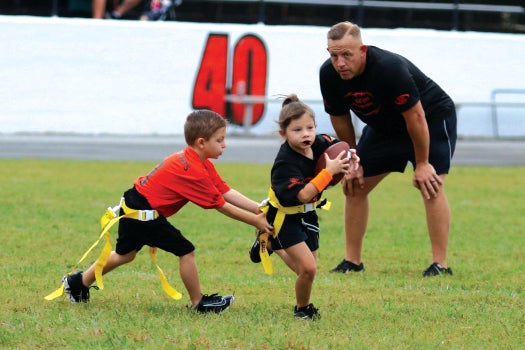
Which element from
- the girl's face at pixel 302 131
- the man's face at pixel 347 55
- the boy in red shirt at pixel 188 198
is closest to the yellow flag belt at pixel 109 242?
the boy in red shirt at pixel 188 198

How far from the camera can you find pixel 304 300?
5.98 m

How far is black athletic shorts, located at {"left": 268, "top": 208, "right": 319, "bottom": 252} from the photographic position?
19.9 ft

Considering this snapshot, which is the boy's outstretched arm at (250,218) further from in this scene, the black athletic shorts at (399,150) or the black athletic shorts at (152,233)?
the black athletic shorts at (399,150)

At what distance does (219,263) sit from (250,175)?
6.87 m

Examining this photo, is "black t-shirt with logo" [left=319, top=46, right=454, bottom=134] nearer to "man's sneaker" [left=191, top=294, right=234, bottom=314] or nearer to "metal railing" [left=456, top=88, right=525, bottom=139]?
"man's sneaker" [left=191, top=294, right=234, bottom=314]

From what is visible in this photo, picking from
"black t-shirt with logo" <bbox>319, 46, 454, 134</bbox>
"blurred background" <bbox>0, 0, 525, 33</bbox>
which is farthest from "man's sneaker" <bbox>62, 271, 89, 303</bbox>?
"blurred background" <bbox>0, 0, 525, 33</bbox>

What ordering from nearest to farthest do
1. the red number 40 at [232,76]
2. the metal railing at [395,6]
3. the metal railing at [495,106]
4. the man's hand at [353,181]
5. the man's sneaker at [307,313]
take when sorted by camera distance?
the man's sneaker at [307,313], the man's hand at [353,181], the red number 40 at [232,76], the metal railing at [495,106], the metal railing at [395,6]

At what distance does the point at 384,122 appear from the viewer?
7.59 meters

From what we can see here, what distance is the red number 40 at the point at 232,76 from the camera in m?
22.2

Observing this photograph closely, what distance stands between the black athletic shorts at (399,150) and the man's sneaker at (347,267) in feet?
2.19

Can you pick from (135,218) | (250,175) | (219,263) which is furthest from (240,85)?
(135,218)

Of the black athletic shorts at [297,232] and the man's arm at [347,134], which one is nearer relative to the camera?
the black athletic shorts at [297,232]

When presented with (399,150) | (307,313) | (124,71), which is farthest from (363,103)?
(124,71)

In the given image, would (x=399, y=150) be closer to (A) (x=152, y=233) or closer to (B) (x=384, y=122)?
(B) (x=384, y=122)
